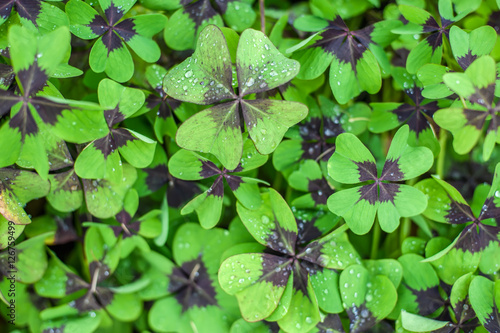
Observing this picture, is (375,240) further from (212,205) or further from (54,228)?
(54,228)

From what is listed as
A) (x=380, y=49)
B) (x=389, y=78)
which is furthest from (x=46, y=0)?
(x=389, y=78)

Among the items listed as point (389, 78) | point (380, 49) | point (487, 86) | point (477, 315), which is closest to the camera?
point (487, 86)

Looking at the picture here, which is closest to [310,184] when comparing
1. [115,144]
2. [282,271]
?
[282,271]

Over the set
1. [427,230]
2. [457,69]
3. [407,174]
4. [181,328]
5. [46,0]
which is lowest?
[181,328]

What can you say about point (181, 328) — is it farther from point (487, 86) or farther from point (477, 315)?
point (487, 86)

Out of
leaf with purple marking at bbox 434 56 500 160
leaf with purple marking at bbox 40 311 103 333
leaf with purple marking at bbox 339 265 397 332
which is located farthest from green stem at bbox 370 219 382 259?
leaf with purple marking at bbox 40 311 103 333

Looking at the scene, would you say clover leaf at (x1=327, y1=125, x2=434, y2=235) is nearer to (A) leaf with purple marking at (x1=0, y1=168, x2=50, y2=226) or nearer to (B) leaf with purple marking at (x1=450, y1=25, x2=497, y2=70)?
(B) leaf with purple marking at (x1=450, y1=25, x2=497, y2=70)

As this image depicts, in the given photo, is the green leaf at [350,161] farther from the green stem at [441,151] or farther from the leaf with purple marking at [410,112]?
the green stem at [441,151]

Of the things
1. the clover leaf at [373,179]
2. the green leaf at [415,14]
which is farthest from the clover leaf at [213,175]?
the green leaf at [415,14]
